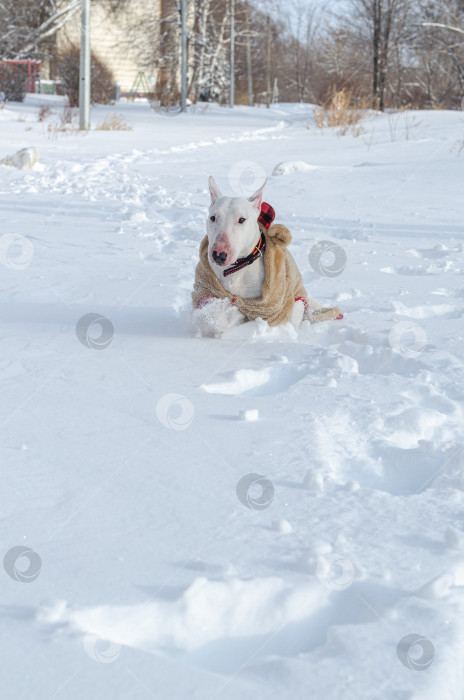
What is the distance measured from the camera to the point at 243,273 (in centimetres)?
337

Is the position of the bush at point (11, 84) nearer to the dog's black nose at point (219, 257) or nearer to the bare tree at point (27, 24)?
the bare tree at point (27, 24)

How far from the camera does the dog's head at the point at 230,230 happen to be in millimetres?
3133

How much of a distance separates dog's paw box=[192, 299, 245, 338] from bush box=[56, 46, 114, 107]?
20.7 metres

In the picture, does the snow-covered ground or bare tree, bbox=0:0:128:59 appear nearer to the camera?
the snow-covered ground

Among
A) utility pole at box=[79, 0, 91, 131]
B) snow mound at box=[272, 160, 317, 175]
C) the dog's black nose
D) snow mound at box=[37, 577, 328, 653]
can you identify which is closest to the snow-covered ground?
snow mound at box=[37, 577, 328, 653]

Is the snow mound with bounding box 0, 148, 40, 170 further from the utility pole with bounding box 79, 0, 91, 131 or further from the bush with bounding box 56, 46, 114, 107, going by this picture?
the bush with bounding box 56, 46, 114, 107

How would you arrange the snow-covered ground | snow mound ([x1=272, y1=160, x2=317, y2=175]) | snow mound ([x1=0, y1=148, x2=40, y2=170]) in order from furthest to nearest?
snow mound ([x1=272, y1=160, x2=317, y2=175]) < snow mound ([x1=0, y1=148, x2=40, y2=170]) < the snow-covered ground

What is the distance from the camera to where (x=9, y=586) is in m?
1.57

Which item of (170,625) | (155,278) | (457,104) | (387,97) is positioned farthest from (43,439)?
(387,97)

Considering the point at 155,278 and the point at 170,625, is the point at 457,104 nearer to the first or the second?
the point at 155,278

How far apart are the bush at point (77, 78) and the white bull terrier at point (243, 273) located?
814 inches

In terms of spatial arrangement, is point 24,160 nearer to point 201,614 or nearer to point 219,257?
point 219,257

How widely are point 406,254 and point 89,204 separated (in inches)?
125

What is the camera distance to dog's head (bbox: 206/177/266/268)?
10.3ft
